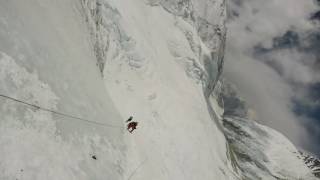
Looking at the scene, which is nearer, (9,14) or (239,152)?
(9,14)

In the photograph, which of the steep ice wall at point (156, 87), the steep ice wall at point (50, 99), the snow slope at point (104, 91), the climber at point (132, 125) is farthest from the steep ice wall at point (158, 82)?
the steep ice wall at point (50, 99)

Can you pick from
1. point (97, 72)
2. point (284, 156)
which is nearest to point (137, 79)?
point (97, 72)

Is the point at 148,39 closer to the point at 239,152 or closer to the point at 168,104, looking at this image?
the point at 168,104

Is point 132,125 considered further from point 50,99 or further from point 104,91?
point 50,99

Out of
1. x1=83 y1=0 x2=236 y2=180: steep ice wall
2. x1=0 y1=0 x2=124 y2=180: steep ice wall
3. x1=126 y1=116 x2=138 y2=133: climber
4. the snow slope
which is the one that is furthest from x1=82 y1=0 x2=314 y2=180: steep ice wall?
x1=0 y1=0 x2=124 y2=180: steep ice wall

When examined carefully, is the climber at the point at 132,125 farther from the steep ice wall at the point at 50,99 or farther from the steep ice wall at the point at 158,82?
A: the steep ice wall at the point at 50,99

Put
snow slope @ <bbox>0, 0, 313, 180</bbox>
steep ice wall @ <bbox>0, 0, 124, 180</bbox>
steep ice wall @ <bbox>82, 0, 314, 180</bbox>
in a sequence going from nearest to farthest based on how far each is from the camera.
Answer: steep ice wall @ <bbox>0, 0, 124, 180</bbox>
snow slope @ <bbox>0, 0, 313, 180</bbox>
steep ice wall @ <bbox>82, 0, 314, 180</bbox>

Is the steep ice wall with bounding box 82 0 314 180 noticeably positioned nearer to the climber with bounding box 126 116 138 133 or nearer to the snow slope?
the snow slope

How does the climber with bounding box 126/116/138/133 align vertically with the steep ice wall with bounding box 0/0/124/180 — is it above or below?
below
